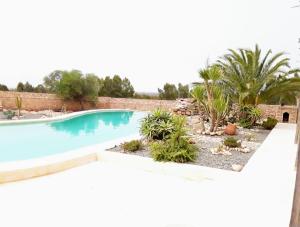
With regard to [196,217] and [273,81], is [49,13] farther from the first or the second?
[196,217]

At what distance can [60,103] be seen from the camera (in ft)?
58.2

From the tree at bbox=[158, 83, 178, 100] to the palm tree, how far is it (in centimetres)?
994

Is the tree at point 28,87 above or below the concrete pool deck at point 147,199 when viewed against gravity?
above

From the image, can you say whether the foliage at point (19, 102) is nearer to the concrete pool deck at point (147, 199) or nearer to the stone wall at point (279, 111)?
the concrete pool deck at point (147, 199)

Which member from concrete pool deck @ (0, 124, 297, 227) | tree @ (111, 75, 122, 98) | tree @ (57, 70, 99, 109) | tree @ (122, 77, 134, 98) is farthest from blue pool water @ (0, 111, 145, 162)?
tree @ (122, 77, 134, 98)

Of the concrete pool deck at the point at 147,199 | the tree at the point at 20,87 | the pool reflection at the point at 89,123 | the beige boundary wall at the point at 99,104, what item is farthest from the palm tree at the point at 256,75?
the tree at the point at 20,87

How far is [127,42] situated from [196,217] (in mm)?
17370

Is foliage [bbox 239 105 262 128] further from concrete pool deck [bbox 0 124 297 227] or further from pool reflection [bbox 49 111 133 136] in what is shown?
pool reflection [bbox 49 111 133 136]

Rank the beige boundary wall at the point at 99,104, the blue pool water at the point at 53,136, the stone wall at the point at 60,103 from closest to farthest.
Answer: the blue pool water at the point at 53,136
the beige boundary wall at the point at 99,104
the stone wall at the point at 60,103

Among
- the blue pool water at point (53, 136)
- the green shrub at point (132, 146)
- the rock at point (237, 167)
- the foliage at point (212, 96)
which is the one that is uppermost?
the foliage at point (212, 96)

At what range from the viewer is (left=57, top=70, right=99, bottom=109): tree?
17.0 m

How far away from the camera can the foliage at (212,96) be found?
8.62m

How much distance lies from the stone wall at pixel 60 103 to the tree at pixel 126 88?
2483mm

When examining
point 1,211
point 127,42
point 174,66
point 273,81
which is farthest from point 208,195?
point 174,66
